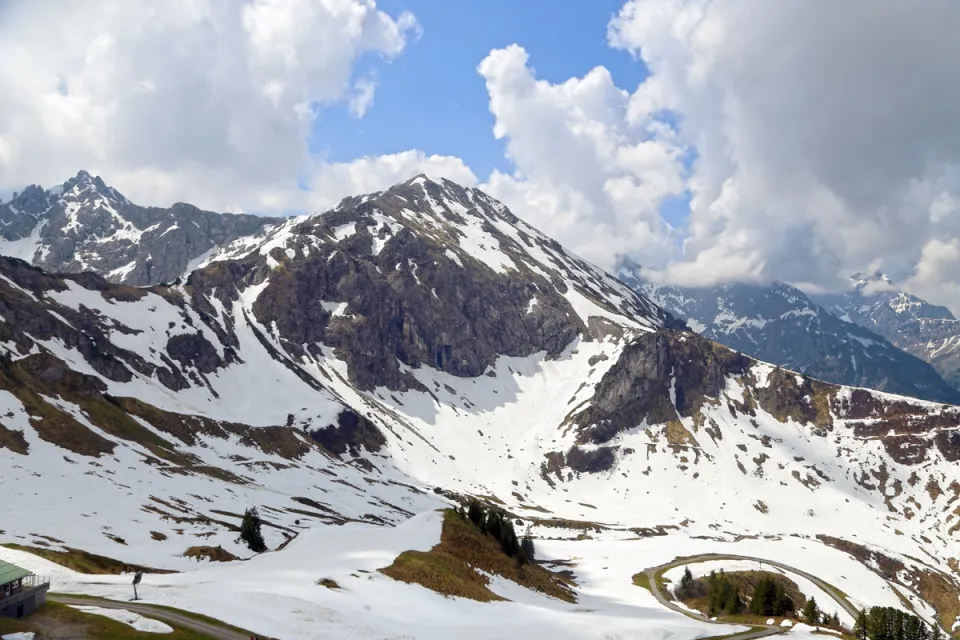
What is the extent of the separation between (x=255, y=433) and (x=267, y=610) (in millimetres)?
157790

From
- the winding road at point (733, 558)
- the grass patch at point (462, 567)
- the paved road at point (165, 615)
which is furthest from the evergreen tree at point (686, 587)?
the paved road at point (165, 615)

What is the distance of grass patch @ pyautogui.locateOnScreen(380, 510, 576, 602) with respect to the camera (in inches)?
2687

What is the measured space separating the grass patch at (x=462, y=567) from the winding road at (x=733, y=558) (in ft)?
59.3

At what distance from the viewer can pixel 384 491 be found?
188 m

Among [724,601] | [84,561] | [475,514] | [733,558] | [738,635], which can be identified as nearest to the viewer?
[84,561]

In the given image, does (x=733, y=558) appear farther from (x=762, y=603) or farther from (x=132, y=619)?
(x=132, y=619)

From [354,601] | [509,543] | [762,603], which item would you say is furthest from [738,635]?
[354,601]

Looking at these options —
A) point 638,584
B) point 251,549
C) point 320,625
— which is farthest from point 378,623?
point 638,584

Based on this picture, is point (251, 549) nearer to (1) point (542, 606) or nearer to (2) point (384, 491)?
(1) point (542, 606)

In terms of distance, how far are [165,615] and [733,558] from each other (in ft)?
430

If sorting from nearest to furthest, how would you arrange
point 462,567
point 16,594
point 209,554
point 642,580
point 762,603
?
point 16,594
point 209,554
point 462,567
point 762,603
point 642,580

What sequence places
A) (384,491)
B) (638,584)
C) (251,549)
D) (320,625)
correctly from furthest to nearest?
1. (384,491)
2. (638,584)
3. (251,549)
4. (320,625)

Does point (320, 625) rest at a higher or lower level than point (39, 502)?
lower

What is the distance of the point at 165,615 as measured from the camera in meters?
42.5
